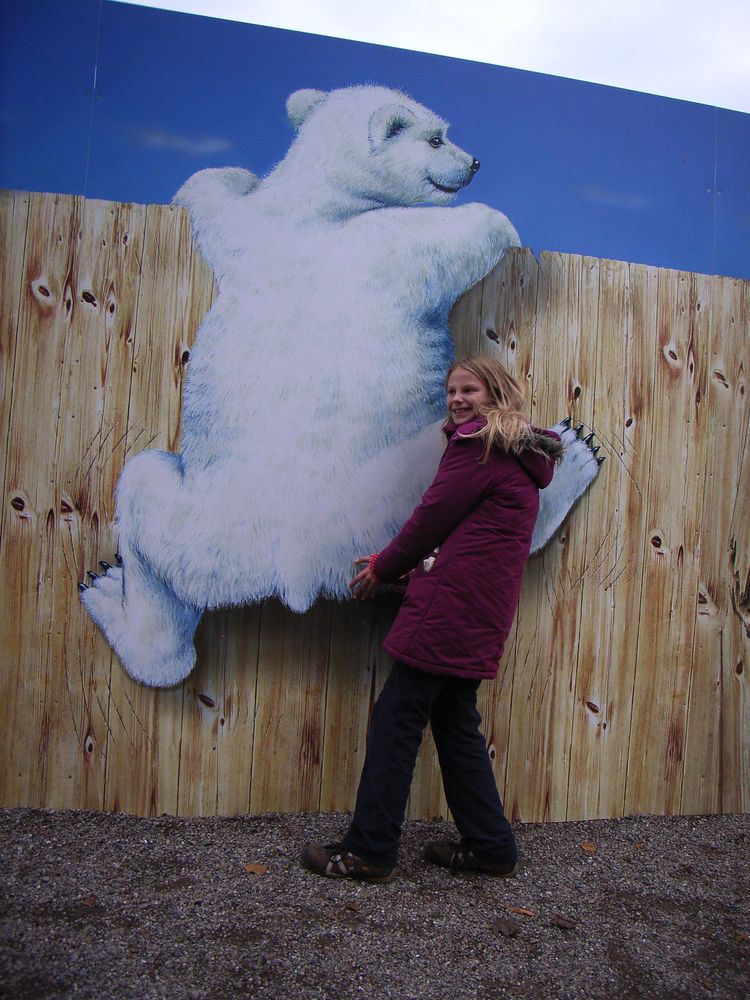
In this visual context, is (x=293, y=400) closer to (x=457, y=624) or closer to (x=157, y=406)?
(x=157, y=406)

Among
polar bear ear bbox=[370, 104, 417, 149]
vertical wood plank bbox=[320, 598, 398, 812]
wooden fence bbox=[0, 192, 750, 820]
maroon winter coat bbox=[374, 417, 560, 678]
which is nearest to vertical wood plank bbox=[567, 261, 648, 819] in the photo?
wooden fence bbox=[0, 192, 750, 820]

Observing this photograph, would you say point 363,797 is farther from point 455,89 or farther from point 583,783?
point 455,89

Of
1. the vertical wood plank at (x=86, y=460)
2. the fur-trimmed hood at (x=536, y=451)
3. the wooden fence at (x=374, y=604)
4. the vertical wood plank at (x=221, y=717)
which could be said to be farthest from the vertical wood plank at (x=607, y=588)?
the vertical wood plank at (x=86, y=460)

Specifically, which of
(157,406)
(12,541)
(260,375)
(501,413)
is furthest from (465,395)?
(12,541)

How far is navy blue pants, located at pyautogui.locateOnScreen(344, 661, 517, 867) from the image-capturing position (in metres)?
2.21

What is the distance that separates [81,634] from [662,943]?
79.1 inches

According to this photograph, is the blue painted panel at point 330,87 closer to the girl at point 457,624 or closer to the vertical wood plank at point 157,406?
the vertical wood plank at point 157,406

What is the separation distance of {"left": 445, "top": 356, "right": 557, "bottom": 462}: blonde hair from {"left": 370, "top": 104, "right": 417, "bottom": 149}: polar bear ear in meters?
0.88

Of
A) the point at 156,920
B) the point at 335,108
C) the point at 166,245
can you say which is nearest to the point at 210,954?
→ the point at 156,920

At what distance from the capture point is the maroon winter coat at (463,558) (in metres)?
2.18

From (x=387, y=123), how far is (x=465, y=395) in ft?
3.53

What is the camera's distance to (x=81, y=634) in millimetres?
2562

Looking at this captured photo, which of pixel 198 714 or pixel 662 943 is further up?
→ pixel 198 714

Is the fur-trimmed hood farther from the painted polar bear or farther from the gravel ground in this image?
the gravel ground
